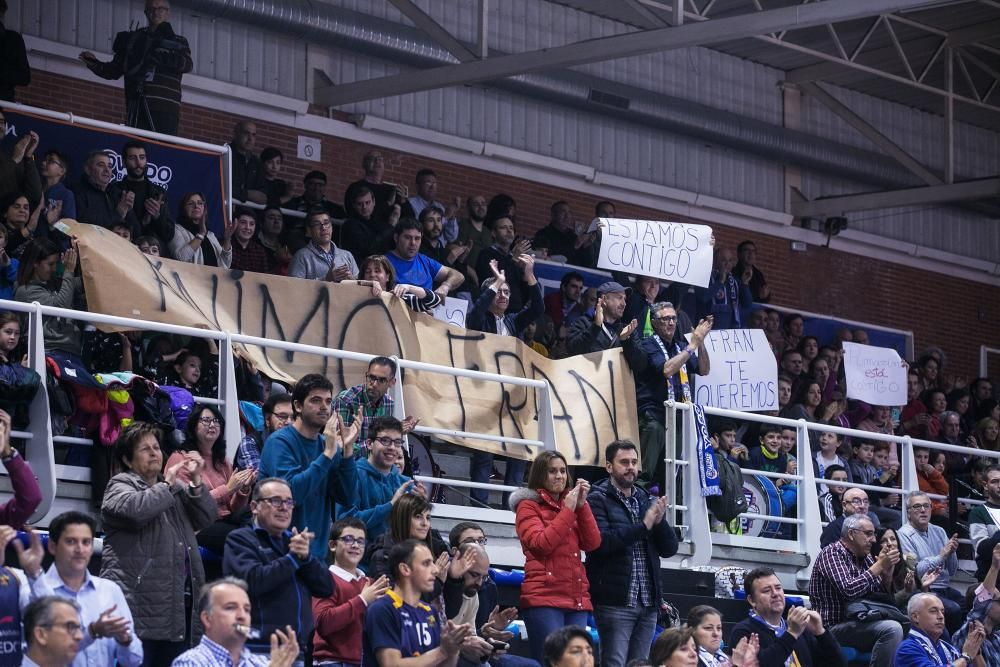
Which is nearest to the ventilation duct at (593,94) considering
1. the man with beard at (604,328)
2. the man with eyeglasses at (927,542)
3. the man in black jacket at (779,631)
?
the man with beard at (604,328)

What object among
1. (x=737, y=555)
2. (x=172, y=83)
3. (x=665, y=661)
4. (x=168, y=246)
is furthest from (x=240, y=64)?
(x=665, y=661)

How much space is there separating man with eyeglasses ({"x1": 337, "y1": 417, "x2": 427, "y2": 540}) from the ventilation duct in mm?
8530

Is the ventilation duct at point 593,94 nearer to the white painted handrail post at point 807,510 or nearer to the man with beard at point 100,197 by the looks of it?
the man with beard at point 100,197

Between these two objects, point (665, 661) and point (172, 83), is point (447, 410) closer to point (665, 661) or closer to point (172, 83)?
point (665, 661)

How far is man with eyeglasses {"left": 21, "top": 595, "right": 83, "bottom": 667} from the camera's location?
6.46 meters

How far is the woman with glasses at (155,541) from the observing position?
25.6ft

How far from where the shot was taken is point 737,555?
11.8 metres

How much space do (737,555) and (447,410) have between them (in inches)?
97.3

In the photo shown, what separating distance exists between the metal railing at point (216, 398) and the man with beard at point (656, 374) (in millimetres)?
794

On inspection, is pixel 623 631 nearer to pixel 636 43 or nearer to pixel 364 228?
pixel 364 228

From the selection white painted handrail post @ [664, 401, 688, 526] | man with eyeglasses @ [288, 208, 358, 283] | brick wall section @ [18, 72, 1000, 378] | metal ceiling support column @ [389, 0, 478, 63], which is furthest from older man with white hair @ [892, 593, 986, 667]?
brick wall section @ [18, 72, 1000, 378]

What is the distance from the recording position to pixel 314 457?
8836mm

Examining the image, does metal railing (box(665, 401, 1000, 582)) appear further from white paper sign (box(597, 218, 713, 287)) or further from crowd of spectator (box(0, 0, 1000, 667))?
white paper sign (box(597, 218, 713, 287))

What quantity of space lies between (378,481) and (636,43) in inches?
273
